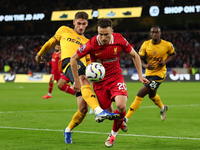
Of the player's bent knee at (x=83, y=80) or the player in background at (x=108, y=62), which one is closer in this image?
the player in background at (x=108, y=62)

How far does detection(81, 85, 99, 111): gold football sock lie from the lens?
4734 mm

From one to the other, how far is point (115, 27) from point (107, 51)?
108 feet

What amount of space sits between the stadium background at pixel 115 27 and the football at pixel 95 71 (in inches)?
830

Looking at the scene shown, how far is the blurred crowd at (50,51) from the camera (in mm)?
31250

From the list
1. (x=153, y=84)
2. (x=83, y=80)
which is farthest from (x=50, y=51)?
(x=83, y=80)

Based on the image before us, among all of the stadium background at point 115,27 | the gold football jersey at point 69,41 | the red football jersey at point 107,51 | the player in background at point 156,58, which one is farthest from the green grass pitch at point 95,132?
the stadium background at point 115,27

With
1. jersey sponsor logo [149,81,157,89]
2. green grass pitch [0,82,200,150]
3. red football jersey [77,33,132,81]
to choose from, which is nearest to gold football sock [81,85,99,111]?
red football jersey [77,33,132,81]

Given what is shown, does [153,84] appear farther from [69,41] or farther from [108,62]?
[108,62]

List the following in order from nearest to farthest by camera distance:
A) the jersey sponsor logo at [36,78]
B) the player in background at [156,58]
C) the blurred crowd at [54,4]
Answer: the player in background at [156,58] → the jersey sponsor logo at [36,78] → the blurred crowd at [54,4]

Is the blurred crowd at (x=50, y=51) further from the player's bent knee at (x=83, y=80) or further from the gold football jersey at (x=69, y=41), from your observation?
the player's bent knee at (x=83, y=80)

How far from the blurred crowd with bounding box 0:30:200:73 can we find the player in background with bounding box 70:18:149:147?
82.1 ft

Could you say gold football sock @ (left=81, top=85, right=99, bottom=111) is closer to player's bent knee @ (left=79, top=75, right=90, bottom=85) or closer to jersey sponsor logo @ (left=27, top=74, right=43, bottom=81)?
player's bent knee @ (left=79, top=75, right=90, bottom=85)

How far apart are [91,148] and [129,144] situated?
64 cm

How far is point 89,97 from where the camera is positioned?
4875 millimetres
